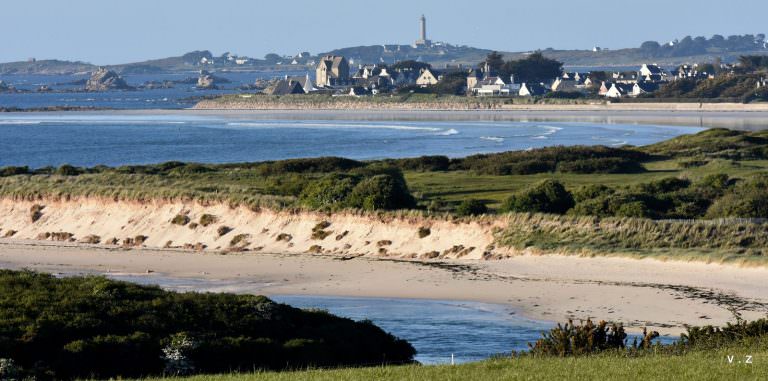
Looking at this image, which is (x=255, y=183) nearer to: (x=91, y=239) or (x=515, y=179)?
(x=515, y=179)

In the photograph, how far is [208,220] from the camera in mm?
43812

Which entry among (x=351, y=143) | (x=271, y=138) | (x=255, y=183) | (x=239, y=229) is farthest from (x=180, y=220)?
(x=271, y=138)

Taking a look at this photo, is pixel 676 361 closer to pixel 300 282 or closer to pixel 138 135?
pixel 300 282

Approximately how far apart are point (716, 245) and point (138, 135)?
4039 inches

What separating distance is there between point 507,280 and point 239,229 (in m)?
12.8

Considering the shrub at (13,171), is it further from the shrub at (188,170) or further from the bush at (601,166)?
the bush at (601,166)

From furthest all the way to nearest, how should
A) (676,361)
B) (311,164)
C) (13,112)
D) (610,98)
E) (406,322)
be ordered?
(13,112)
(610,98)
(311,164)
(406,322)
(676,361)

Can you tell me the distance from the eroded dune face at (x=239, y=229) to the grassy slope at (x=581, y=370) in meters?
18.3

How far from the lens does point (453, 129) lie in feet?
429

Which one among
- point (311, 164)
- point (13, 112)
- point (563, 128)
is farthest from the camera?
point (13, 112)

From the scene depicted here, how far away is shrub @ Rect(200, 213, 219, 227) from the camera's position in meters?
43.8

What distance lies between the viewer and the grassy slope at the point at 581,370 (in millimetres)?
15641

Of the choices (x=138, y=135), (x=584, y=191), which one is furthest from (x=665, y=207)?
(x=138, y=135)

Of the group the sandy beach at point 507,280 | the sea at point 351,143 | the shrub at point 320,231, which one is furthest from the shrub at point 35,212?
the sea at point 351,143
